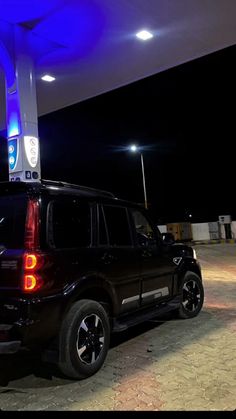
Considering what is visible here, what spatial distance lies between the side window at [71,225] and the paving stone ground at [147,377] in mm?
1271

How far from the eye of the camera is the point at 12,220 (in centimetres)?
467

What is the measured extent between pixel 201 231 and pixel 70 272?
36139mm

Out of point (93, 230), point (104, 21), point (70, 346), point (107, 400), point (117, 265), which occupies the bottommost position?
point (107, 400)

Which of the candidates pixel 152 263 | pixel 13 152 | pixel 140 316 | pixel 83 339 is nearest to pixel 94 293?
pixel 83 339

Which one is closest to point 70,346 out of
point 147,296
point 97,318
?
point 97,318

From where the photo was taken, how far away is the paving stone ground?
4047 millimetres

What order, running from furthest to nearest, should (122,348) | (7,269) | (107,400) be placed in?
(122,348), (7,269), (107,400)

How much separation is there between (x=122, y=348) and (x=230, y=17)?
6.10m

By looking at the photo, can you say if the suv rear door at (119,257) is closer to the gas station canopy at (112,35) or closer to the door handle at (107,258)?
the door handle at (107,258)

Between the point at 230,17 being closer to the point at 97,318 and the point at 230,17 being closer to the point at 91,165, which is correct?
the point at 97,318

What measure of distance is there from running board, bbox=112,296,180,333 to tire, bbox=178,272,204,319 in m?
0.27

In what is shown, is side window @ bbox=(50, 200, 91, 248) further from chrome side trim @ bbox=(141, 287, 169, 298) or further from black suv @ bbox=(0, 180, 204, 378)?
chrome side trim @ bbox=(141, 287, 169, 298)

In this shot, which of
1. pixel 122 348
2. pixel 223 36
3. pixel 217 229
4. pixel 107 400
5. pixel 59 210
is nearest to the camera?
pixel 107 400

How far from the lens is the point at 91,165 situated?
4959 cm
